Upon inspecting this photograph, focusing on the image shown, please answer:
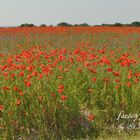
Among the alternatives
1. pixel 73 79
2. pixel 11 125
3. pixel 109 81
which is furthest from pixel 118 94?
pixel 11 125

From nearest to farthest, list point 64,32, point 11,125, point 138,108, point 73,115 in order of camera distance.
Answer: point 11,125 → point 73,115 → point 138,108 → point 64,32

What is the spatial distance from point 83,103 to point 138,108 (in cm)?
86

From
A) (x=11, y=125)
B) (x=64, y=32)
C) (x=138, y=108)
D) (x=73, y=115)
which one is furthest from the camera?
(x=64, y=32)

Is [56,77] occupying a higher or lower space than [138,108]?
higher

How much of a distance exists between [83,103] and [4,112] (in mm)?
1386

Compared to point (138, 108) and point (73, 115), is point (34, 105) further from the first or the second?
point (138, 108)

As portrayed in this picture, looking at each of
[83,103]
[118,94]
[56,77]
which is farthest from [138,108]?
[56,77]

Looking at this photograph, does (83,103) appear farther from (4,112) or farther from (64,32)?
(64,32)

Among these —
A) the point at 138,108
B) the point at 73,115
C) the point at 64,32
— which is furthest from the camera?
the point at 64,32

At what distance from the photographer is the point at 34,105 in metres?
5.57

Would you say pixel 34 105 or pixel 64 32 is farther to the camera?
pixel 64 32

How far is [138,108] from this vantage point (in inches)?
240

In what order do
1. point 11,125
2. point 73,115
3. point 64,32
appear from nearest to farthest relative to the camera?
point 11,125, point 73,115, point 64,32

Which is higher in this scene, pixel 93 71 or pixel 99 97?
pixel 93 71
